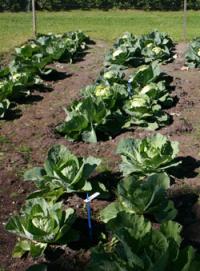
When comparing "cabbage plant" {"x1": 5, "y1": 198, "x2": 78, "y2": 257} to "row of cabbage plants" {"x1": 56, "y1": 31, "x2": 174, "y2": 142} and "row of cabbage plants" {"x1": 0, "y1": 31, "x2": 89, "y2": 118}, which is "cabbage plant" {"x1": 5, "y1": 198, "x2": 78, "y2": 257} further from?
"row of cabbage plants" {"x1": 0, "y1": 31, "x2": 89, "y2": 118}

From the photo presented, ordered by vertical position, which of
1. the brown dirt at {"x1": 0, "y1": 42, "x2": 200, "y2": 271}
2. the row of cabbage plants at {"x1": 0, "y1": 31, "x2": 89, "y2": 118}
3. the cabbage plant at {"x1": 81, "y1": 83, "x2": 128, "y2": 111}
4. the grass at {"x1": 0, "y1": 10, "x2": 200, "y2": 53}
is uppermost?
the cabbage plant at {"x1": 81, "y1": 83, "x2": 128, "y2": 111}

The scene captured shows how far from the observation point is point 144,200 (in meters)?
5.20

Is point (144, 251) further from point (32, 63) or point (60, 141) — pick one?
point (32, 63)

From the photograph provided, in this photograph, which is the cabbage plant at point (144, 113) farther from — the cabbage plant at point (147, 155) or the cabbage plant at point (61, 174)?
the cabbage plant at point (61, 174)

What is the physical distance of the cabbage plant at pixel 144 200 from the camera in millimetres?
5184

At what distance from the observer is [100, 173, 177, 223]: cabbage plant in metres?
5.18

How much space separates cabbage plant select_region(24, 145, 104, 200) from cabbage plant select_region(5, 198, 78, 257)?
58cm

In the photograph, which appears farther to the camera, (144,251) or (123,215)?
(123,215)

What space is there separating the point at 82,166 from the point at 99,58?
26.3 feet

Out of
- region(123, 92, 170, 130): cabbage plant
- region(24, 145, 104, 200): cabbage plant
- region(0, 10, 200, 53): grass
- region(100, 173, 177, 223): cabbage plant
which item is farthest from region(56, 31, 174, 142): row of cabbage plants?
region(0, 10, 200, 53): grass

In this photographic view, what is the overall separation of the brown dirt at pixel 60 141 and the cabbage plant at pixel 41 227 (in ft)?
0.45

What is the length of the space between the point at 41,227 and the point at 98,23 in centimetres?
1968

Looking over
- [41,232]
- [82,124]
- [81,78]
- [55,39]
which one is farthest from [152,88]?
[55,39]

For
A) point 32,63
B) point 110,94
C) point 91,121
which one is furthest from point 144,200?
point 32,63
